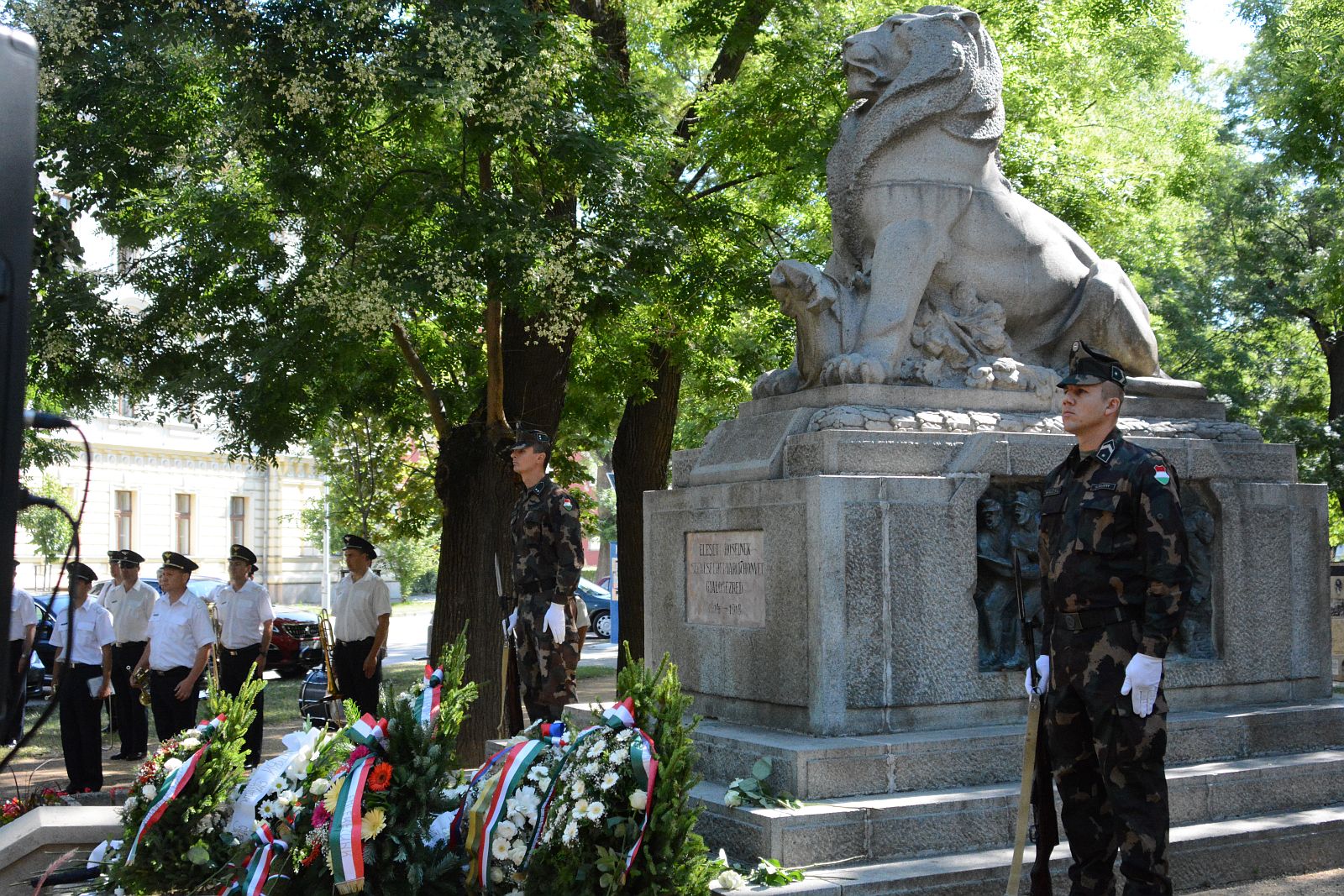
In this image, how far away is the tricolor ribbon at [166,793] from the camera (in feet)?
20.8

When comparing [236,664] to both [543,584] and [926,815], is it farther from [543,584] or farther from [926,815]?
[926,815]

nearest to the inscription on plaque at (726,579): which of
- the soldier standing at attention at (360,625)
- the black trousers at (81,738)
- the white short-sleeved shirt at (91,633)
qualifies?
the soldier standing at attention at (360,625)

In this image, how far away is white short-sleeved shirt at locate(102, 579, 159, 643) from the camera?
48.7ft

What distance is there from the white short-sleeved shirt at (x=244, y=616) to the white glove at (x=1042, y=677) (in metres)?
8.37

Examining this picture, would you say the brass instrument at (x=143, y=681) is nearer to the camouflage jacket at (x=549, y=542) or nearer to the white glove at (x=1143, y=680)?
the camouflage jacket at (x=549, y=542)

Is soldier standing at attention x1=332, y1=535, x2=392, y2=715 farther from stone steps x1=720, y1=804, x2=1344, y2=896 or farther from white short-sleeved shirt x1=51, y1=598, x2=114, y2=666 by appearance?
stone steps x1=720, y1=804, x2=1344, y2=896

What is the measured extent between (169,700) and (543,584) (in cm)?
547

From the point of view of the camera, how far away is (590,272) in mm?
11375

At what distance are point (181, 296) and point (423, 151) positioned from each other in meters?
2.48

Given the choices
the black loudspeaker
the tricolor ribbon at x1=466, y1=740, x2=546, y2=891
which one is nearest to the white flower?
the tricolor ribbon at x1=466, y1=740, x2=546, y2=891

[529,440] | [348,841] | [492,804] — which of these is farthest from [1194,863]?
[529,440]

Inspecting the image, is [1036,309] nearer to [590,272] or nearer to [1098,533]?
[1098,533]

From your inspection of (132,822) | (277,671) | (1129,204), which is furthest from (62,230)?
(277,671)

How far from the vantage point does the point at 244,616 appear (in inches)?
491
